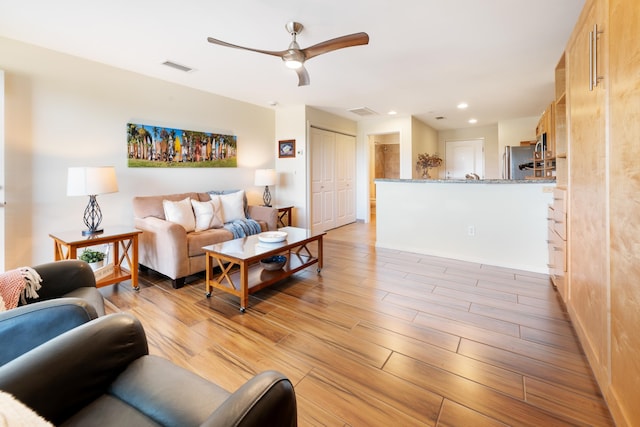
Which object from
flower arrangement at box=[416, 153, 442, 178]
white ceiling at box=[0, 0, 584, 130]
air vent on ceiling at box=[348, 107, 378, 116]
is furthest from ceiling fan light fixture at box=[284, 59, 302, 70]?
flower arrangement at box=[416, 153, 442, 178]

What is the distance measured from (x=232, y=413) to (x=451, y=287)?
262cm

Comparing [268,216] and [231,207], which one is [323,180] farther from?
[231,207]

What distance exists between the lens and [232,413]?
62 centimetres

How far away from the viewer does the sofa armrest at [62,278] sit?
1.51 meters

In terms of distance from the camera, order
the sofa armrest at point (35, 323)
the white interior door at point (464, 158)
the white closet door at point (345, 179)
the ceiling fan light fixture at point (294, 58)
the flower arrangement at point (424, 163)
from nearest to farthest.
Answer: the sofa armrest at point (35, 323)
the ceiling fan light fixture at point (294, 58)
the white closet door at point (345, 179)
the flower arrangement at point (424, 163)
the white interior door at point (464, 158)

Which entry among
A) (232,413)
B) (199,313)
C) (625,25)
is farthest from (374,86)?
(232,413)

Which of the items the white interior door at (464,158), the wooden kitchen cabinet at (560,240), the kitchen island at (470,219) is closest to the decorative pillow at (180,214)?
the kitchen island at (470,219)

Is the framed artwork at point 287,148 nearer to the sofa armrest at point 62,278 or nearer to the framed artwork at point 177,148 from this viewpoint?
the framed artwork at point 177,148

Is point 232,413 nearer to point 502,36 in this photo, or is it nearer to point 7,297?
point 7,297

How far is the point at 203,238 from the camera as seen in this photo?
122 inches

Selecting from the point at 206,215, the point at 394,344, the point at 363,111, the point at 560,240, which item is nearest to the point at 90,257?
the point at 206,215

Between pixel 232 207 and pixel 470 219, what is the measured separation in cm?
301

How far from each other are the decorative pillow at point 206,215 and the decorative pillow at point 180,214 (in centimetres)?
8

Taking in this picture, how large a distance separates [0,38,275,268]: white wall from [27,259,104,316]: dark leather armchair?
1752 millimetres
